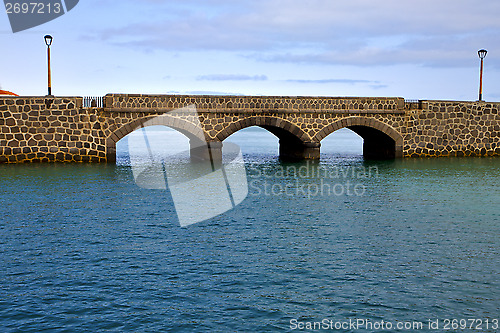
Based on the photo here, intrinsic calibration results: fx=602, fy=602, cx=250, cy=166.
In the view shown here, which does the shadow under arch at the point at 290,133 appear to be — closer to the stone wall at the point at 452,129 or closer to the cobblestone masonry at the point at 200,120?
the cobblestone masonry at the point at 200,120

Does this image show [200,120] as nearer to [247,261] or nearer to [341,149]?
[247,261]

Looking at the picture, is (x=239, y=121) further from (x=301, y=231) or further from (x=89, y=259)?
(x=89, y=259)

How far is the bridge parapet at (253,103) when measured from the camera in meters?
30.4

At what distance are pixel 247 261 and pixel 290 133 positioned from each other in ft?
73.7

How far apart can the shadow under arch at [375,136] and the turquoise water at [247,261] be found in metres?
12.4

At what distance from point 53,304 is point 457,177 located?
823 inches

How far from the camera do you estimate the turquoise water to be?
28.9 ft

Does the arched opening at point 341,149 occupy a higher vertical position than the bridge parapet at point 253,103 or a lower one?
lower

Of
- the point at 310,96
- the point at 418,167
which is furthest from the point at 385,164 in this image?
the point at 310,96

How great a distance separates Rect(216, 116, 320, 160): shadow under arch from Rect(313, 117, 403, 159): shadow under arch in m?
0.66

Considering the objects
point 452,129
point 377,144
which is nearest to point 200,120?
point 377,144

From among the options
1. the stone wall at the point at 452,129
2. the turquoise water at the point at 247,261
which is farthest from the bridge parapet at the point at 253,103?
the turquoise water at the point at 247,261

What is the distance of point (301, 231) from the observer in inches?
571

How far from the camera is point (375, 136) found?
38531 millimetres
